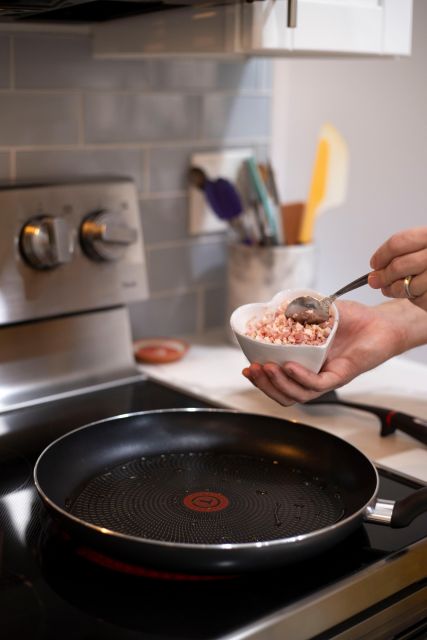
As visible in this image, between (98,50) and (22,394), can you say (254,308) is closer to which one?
(22,394)

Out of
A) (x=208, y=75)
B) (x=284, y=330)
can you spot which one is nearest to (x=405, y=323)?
(x=284, y=330)

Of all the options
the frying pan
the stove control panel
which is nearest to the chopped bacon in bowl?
the frying pan

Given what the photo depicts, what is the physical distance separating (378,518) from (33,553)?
0.31 metres

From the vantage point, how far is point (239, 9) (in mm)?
1016

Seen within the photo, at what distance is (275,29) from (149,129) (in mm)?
394

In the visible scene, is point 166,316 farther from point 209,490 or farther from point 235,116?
point 209,490

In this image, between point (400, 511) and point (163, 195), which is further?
point (163, 195)

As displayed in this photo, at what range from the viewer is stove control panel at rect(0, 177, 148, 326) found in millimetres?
1138

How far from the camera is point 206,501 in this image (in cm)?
87

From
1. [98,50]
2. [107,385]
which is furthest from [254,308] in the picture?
[98,50]

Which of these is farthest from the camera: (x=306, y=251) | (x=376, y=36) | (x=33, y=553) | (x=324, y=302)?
(x=306, y=251)

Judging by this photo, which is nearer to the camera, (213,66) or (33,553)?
(33,553)

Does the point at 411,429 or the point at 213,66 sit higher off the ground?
the point at 213,66

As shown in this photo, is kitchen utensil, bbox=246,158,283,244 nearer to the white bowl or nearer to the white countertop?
the white countertop
